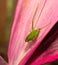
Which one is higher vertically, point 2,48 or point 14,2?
point 14,2

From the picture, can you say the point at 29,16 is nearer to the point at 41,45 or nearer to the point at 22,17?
the point at 22,17

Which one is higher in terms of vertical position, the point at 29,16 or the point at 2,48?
the point at 29,16

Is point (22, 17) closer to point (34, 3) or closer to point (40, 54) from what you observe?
point (34, 3)

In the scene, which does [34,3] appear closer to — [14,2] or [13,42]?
[14,2]

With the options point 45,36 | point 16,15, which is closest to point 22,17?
point 16,15

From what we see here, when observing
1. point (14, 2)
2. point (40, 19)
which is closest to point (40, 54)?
point (40, 19)
